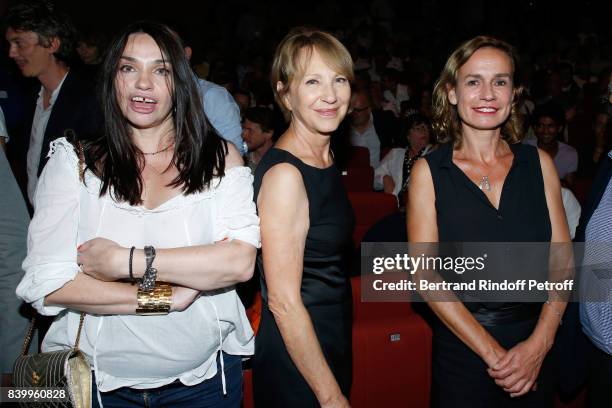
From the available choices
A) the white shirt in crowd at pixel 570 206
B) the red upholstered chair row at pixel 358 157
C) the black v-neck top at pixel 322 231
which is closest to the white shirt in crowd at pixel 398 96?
the red upholstered chair row at pixel 358 157

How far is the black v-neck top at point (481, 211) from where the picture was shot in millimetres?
2006

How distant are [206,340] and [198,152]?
20.4 inches

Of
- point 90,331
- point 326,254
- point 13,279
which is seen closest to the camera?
point 90,331

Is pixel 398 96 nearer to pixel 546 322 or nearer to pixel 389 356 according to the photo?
pixel 389 356

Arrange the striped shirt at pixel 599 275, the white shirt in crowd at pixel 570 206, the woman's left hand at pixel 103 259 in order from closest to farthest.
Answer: the woman's left hand at pixel 103 259, the striped shirt at pixel 599 275, the white shirt in crowd at pixel 570 206

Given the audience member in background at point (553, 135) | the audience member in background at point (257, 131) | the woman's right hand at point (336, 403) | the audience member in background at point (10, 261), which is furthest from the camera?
the audience member in background at point (553, 135)

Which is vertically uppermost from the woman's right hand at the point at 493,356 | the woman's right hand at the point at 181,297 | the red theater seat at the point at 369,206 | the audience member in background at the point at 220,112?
the audience member in background at the point at 220,112

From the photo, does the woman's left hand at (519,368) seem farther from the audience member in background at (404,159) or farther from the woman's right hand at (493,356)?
the audience member in background at (404,159)

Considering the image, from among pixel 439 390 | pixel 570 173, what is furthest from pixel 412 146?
pixel 439 390

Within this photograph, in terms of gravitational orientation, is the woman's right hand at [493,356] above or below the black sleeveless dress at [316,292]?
below

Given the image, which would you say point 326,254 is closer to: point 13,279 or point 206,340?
point 206,340

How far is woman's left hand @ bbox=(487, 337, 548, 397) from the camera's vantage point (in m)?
1.96

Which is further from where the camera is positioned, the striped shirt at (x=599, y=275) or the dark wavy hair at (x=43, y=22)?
the dark wavy hair at (x=43, y=22)

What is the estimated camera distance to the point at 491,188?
206cm
